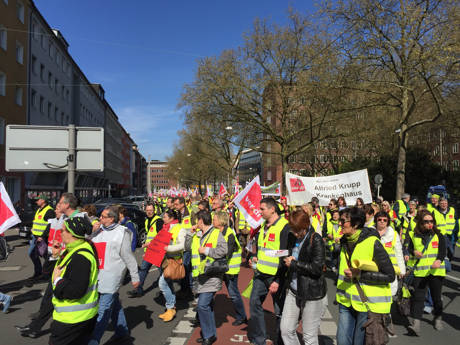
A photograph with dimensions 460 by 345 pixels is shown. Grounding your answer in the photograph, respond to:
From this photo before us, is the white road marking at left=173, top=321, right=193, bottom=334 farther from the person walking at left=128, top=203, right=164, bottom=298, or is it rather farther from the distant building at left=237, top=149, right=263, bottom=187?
the distant building at left=237, top=149, right=263, bottom=187

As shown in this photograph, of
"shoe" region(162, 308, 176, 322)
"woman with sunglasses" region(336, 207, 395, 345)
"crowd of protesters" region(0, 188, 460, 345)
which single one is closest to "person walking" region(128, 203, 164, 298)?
"crowd of protesters" region(0, 188, 460, 345)

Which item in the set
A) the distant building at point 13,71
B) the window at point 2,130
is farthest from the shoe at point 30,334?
the window at point 2,130

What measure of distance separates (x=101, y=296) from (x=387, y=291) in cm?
297

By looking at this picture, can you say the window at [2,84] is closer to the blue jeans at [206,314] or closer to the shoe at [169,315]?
the shoe at [169,315]

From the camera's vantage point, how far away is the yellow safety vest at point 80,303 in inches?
124

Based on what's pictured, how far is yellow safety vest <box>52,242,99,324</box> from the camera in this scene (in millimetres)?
3143

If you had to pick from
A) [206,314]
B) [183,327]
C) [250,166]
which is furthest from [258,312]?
[250,166]

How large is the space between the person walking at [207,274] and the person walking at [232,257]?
122 millimetres

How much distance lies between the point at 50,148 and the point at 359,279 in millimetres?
8510

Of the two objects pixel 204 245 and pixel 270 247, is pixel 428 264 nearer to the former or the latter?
pixel 270 247

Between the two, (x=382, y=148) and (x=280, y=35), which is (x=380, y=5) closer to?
(x=280, y=35)

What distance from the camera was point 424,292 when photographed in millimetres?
5477

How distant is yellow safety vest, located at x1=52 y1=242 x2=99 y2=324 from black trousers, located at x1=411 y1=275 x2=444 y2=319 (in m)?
4.28

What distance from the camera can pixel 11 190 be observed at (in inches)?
1077
